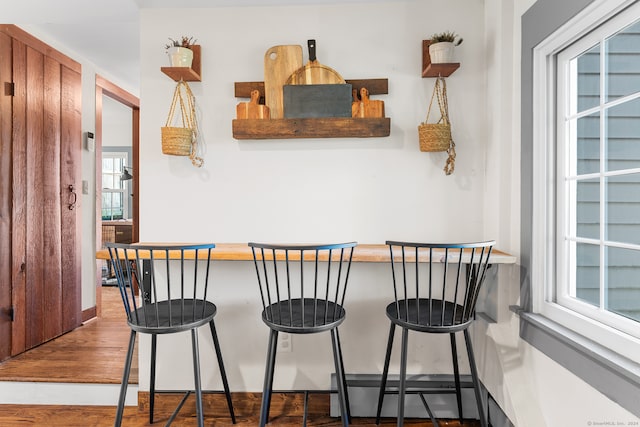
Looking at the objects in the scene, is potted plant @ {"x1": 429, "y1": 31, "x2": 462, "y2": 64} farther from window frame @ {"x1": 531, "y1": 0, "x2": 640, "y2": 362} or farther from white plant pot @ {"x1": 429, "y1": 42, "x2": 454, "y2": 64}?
window frame @ {"x1": 531, "y1": 0, "x2": 640, "y2": 362}

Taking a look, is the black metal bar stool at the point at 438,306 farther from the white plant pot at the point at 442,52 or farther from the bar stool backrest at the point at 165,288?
the white plant pot at the point at 442,52

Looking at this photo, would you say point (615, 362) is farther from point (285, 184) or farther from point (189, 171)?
point (189, 171)

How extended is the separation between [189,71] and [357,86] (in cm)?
94

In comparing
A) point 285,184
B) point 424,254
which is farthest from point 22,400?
point 424,254

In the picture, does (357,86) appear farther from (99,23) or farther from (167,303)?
(99,23)

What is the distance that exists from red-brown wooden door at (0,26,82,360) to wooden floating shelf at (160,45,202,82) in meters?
1.35

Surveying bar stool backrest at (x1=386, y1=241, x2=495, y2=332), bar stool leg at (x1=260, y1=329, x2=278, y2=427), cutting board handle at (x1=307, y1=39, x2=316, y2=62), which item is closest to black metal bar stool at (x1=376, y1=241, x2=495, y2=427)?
bar stool backrest at (x1=386, y1=241, x2=495, y2=332)

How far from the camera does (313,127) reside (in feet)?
6.63

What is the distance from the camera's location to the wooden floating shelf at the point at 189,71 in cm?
197

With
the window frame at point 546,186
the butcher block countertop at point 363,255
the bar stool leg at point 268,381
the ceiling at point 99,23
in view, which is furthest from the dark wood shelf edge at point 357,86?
the bar stool leg at point 268,381

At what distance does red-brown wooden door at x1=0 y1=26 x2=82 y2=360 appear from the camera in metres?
2.50

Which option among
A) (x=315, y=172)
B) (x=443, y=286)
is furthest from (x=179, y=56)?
(x=443, y=286)

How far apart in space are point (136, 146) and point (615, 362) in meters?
4.14

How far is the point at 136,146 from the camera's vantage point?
3867 mm
